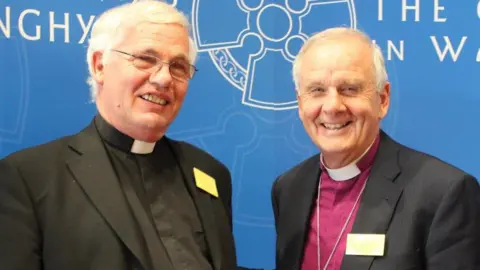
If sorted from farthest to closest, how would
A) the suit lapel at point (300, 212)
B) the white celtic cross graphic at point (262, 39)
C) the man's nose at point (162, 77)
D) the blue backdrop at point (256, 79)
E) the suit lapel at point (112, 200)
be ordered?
the white celtic cross graphic at point (262, 39) → the blue backdrop at point (256, 79) → the suit lapel at point (300, 212) → the man's nose at point (162, 77) → the suit lapel at point (112, 200)

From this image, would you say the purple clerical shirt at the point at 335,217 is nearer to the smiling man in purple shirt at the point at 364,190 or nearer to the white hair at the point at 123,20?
the smiling man in purple shirt at the point at 364,190

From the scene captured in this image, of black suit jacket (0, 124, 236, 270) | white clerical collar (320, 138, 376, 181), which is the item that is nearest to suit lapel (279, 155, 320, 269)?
white clerical collar (320, 138, 376, 181)

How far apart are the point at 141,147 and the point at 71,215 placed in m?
0.41

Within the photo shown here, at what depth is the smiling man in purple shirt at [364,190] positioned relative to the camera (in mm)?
2092

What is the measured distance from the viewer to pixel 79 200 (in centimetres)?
195

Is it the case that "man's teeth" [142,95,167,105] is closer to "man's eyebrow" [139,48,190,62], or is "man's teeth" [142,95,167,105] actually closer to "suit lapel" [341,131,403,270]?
"man's eyebrow" [139,48,190,62]

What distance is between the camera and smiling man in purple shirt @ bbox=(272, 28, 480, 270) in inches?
82.4

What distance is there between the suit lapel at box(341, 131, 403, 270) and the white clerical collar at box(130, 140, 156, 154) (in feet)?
2.67

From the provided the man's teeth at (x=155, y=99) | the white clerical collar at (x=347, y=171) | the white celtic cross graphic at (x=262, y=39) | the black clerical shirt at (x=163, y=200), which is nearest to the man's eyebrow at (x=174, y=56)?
the man's teeth at (x=155, y=99)

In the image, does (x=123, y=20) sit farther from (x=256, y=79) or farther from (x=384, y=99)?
(x=256, y=79)

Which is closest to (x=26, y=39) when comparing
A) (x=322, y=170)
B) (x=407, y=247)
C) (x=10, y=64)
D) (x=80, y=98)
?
(x=10, y=64)

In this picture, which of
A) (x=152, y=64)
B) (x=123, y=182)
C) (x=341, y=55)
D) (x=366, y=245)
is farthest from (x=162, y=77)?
(x=366, y=245)

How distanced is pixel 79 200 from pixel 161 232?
314 mm

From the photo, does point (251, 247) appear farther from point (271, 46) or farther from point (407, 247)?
point (407, 247)
